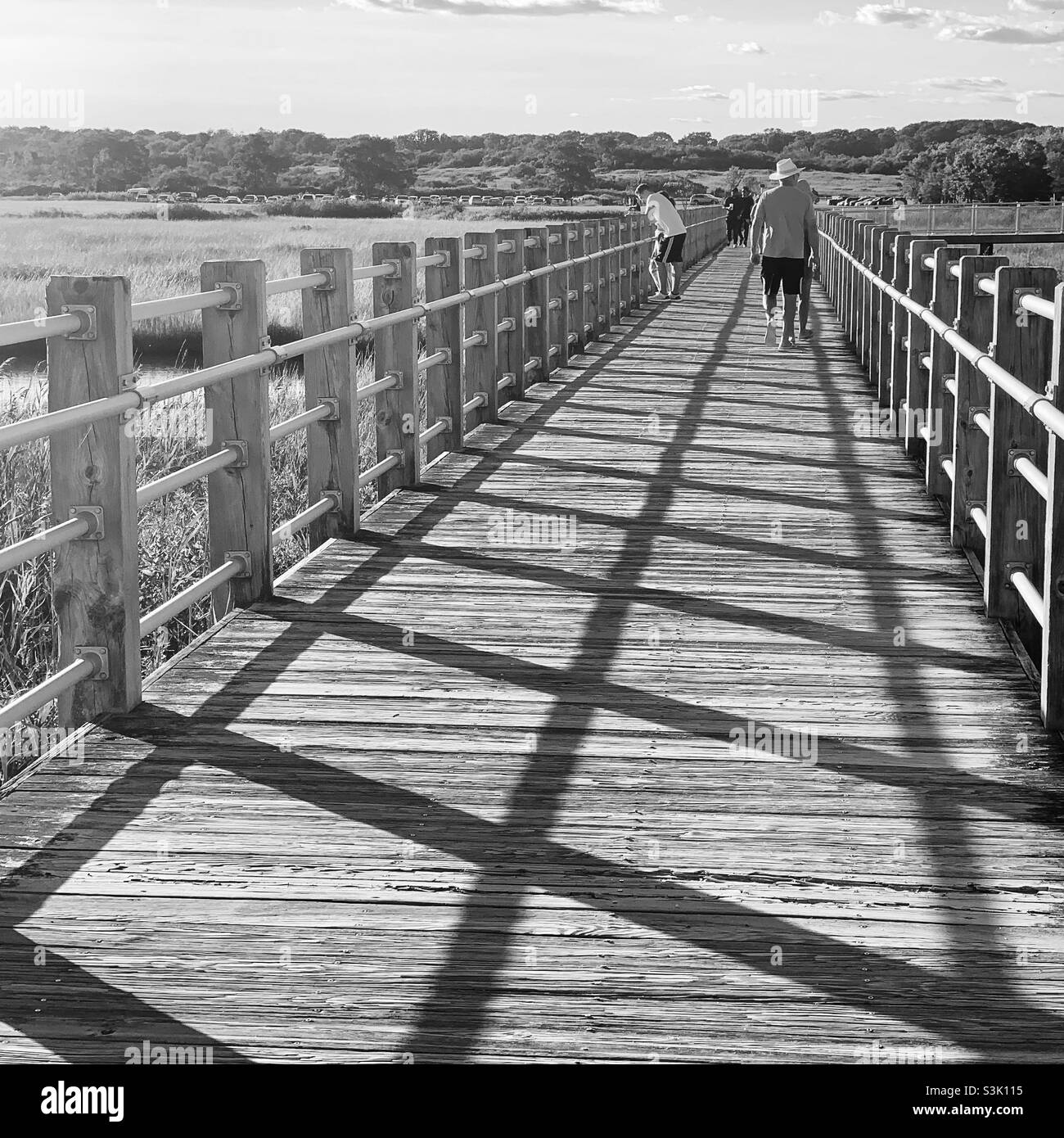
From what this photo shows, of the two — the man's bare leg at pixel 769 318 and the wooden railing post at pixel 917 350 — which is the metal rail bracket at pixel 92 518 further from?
the man's bare leg at pixel 769 318

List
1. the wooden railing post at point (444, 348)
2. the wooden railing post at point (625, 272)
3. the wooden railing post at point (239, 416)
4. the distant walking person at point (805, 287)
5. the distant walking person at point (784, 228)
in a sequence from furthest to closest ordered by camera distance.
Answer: the wooden railing post at point (625, 272) → the distant walking person at point (805, 287) → the distant walking person at point (784, 228) → the wooden railing post at point (444, 348) → the wooden railing post at point (239, 416)

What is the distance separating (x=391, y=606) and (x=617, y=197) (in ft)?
426

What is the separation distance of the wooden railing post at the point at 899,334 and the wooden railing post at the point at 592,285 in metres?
7.12

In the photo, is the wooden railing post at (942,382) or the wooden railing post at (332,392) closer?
the wooden railing post at (332,392)

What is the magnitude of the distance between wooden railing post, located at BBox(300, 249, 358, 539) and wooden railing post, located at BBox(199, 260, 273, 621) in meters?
1.01

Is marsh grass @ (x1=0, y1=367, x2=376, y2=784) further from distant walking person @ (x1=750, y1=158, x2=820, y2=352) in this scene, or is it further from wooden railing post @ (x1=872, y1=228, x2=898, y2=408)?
distant walking person @ (x1=750, y1=158, x2=820, y2=352)

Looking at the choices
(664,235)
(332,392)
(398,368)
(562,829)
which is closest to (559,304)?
(398,368)

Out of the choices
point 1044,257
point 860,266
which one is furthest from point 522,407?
point 1044,257

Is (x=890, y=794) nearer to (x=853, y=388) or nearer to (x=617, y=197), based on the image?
(x=853, y=388)

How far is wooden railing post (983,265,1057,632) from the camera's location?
5.67m

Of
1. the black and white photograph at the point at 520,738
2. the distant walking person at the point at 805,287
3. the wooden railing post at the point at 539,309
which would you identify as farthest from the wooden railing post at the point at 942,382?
the distant walking person at the point at 805,287

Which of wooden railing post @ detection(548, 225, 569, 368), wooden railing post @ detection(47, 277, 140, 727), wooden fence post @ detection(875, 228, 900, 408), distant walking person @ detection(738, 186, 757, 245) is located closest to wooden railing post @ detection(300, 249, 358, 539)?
wooden railing post @ detection(47, 277, 140, 727)

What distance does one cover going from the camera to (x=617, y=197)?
132750 millimetres

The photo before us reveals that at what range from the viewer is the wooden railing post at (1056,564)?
464 cm
